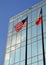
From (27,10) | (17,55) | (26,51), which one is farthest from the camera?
(27,10)

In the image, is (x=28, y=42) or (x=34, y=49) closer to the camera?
(x=34, y=49)

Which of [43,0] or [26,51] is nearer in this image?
[26,51]

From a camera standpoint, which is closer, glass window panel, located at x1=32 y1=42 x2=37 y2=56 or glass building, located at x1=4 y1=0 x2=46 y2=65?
glass building, located at x1=4 y1=0 x2=46 y2=65

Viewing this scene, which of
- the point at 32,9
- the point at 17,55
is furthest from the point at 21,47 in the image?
the point at 32,9

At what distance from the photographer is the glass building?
52.1m

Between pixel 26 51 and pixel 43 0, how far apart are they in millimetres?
10889

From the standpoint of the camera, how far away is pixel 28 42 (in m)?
54.7

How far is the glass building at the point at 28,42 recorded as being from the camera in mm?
52109

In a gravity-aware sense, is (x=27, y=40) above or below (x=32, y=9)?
below

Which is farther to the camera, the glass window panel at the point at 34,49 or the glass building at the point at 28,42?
the glass window panel at the point at 34,49

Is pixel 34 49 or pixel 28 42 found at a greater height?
pixel 28 42

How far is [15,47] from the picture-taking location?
5678 centimetres

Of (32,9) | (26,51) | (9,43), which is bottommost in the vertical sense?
(26,51)

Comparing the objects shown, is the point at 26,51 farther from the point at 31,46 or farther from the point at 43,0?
the point at 43,0
